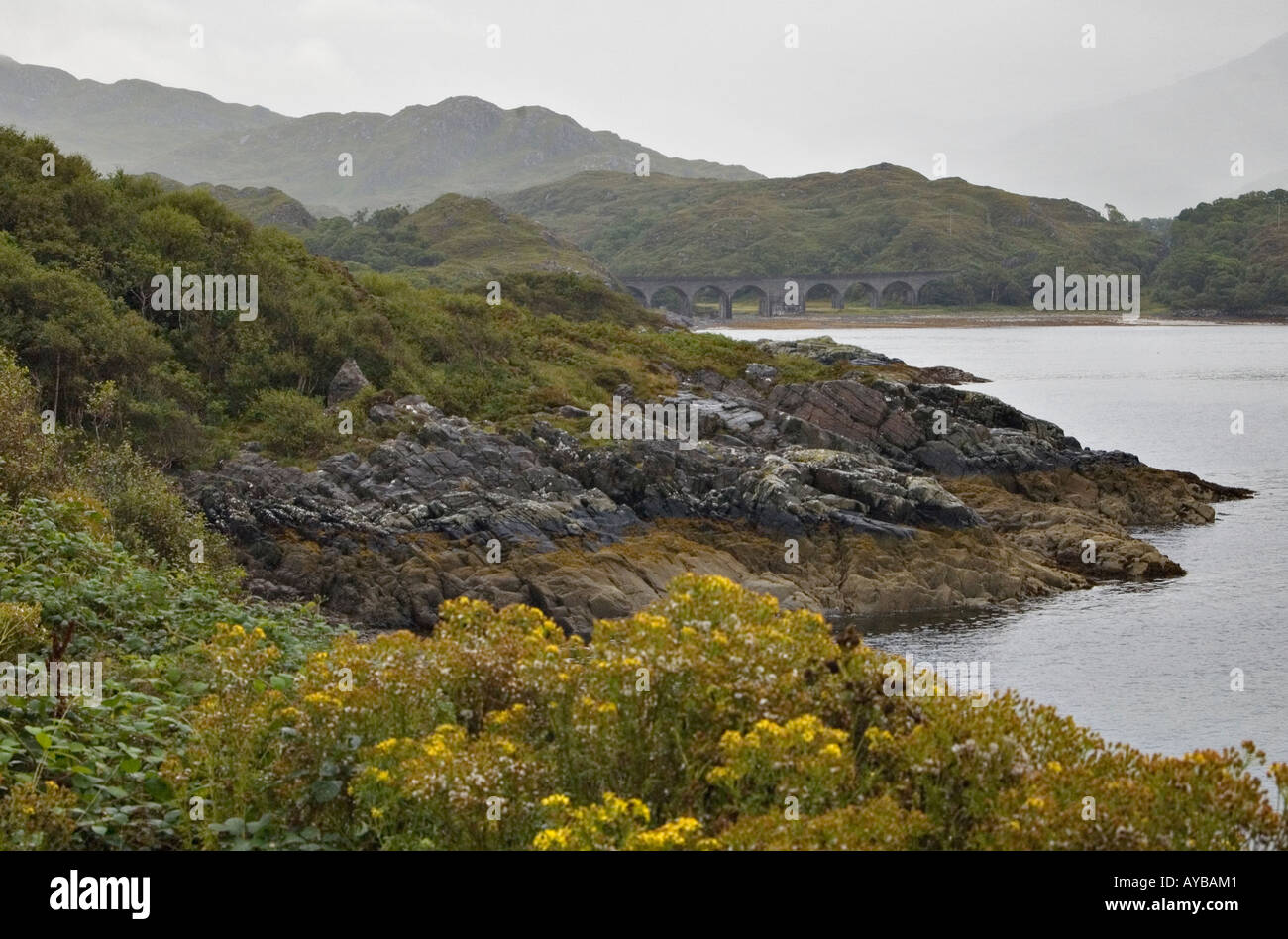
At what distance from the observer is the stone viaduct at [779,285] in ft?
577

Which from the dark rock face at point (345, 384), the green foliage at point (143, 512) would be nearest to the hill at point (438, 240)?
the dark rock face at point (345, 384)

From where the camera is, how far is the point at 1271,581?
118 ft

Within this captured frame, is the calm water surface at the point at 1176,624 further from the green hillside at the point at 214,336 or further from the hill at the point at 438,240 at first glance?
the hill at the point at 438,240

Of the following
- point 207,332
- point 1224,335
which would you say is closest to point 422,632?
point 207,332

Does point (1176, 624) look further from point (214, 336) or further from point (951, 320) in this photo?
point (951, 320)

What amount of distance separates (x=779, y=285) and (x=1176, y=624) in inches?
5950

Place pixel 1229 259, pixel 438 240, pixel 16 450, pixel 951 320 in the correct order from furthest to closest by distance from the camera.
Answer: pixel 951 320
pixel 1229 259
pixel 438 240
pixel 16 450

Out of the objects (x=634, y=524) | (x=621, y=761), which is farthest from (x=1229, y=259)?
(x=621, y=761)

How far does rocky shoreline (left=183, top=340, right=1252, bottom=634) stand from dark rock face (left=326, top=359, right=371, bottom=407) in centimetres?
200

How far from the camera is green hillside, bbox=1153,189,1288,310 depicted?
153 meters

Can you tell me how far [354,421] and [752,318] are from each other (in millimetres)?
139628

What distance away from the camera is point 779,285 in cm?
17975

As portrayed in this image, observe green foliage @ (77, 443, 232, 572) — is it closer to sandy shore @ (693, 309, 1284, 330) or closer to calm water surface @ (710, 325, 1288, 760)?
calm water surface @ (710, 325, 1288, 760)

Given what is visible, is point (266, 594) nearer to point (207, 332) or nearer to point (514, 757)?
point (207, 332)
